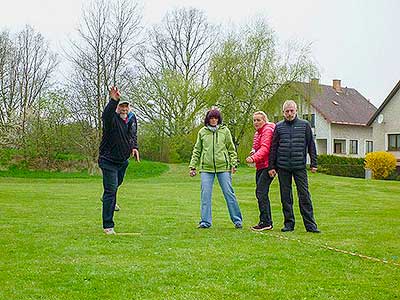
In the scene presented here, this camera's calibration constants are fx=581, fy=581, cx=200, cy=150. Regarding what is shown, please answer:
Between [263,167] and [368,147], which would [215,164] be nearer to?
[263,167]

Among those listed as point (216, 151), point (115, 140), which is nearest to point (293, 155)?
point (216, 151)

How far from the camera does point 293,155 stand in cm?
816

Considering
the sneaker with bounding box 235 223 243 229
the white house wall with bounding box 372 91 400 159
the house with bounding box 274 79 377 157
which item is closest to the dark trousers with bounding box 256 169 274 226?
the sneaker with bounding box 235 223 243 229

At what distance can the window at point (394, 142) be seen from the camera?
4359 centimetres

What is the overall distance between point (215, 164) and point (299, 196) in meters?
1.30

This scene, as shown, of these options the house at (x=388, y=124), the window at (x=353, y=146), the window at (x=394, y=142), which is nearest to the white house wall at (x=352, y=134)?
the window at (x=353, y=146)

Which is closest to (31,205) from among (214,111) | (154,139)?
(214,111)

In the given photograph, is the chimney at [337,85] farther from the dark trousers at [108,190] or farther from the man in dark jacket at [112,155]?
the dark trousers at [108,190]

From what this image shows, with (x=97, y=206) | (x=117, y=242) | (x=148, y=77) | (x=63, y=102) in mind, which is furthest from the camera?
(x=148, y=77)

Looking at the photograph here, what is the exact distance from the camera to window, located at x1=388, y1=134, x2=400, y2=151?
43594 millimetres

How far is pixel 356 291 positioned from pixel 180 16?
49.0 m

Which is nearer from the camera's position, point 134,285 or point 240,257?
point 134,285

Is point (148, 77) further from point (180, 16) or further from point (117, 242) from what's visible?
point (117, 242)

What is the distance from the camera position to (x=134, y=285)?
15.4 feet
